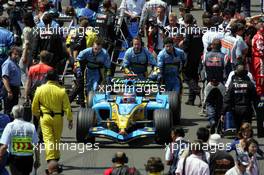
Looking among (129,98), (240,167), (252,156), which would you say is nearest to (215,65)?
(129,98)

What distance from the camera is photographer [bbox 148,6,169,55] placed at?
33.3m

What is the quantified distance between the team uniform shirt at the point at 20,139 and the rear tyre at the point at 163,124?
4.32 metres

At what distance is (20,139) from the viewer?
2277cm

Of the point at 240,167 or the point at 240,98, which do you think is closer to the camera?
the point at 240,167

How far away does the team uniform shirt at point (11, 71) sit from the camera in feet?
90.6

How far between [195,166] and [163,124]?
5429mm

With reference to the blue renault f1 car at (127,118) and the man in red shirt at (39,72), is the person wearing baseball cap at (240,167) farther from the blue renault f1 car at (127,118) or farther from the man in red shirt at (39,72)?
the man in red shirt at (39,72)

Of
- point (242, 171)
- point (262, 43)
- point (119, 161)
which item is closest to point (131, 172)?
point (119, 161)

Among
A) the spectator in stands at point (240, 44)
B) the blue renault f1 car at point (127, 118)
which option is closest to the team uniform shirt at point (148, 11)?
the spectator in stands at point (240, 44)

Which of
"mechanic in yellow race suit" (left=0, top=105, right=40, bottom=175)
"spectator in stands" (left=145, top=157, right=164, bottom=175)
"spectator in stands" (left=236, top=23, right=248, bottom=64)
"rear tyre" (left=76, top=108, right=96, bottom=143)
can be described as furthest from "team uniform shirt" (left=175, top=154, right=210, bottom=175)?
"spectator in stands" (left=236, top=23, right=248, bottom=64)

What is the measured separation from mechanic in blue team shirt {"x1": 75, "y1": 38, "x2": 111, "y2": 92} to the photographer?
4.13 m

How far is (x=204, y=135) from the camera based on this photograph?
73.5 ft

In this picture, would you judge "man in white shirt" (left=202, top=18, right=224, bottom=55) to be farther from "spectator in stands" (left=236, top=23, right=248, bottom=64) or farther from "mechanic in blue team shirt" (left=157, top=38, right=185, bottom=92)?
"mechanic in blue team shirt" (left=157, top=38, right=185, bottom=92)

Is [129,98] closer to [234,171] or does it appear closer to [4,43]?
[4,43]
